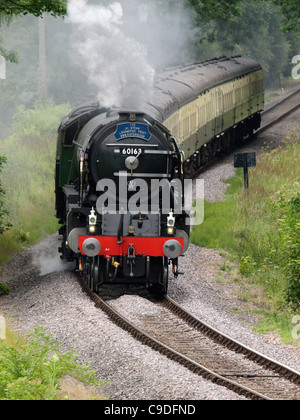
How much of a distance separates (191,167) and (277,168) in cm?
260

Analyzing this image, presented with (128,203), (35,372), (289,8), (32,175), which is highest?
(289,8)

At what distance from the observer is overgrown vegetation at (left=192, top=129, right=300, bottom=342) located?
12.5m

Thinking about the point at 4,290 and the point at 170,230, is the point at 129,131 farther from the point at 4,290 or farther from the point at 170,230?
the point at 4,290

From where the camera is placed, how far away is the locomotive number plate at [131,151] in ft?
37.3

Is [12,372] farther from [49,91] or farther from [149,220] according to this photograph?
[49,91]

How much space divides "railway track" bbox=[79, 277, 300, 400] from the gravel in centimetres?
22

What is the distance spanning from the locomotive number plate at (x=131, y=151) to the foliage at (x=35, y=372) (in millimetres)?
3858

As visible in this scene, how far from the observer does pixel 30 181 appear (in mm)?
21484

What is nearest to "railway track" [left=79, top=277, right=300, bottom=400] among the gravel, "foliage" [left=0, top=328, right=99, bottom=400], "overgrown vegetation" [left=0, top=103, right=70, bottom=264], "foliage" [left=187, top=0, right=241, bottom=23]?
the gravel

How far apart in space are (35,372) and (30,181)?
14265 millimetres

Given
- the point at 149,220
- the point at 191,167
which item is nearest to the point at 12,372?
the point at 149,220

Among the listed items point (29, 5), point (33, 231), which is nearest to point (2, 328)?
point (29, 5)

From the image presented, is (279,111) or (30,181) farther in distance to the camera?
(279,111)

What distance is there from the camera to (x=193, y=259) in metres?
15.0
